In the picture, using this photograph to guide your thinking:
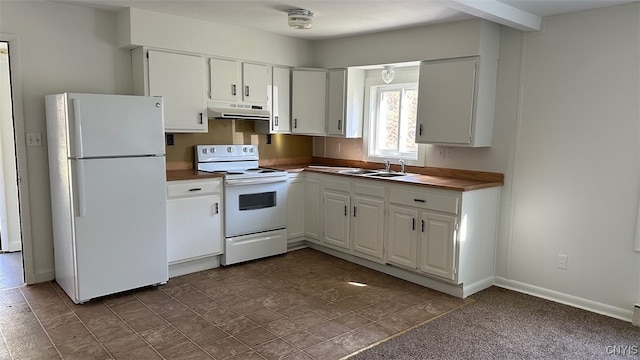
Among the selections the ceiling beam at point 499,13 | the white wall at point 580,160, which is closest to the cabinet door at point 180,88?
the ceiling beam at point 499,13

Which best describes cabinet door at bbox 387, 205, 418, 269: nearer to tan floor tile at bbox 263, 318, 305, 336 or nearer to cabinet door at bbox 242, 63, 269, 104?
tan floor tile at bbox 263, 318, 305, 336

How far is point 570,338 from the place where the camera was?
2.88 metres

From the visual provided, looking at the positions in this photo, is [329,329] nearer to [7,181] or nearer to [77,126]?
[77,126]

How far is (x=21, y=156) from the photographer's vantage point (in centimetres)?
356

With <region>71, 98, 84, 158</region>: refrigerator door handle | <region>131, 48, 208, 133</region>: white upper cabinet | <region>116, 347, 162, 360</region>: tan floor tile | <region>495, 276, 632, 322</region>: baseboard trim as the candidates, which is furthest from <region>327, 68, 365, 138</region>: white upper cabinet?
<region>116, 347, 162, 360</region>: tan floor tile

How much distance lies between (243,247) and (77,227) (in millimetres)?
1518

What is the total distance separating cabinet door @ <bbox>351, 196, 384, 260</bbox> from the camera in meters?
4.07

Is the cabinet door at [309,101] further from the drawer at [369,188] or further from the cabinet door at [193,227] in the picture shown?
the cabinet door at [193,227]

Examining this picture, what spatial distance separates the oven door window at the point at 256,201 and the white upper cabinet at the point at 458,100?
1608mm

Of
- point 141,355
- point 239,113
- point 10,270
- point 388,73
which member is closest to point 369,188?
point 388,73

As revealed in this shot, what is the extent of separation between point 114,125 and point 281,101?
6.54ft

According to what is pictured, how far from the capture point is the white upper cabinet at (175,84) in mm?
3869

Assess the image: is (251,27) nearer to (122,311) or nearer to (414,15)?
(414,15)

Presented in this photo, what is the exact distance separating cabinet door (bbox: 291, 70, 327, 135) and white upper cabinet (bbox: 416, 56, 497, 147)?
126cm
